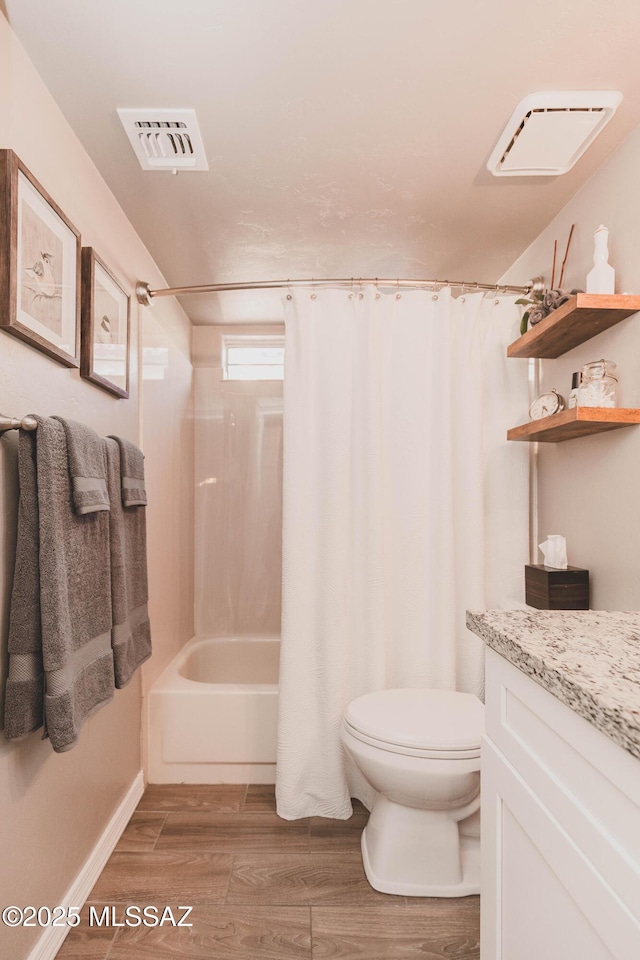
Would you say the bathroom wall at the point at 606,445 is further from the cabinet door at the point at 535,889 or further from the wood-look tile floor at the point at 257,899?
the wood-look tile floor at the point at 257,899

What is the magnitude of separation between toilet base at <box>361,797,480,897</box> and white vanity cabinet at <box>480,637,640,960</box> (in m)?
0.69

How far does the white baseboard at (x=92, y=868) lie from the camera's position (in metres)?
1.44

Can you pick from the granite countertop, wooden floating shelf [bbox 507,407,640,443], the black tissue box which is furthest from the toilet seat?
wooden floating shelf [bbox 507,407,640,443]

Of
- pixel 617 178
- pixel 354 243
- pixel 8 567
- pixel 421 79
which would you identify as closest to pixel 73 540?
pixel 8 567

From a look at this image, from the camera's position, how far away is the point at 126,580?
1.82 m

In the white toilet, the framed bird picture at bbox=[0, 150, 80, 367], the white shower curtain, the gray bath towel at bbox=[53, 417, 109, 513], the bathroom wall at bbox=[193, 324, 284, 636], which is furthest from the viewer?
the bathroom wall at bbox=[193, 324, 284, 636]

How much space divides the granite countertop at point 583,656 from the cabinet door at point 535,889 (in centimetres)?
20

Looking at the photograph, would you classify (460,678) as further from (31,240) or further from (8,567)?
(31,240)

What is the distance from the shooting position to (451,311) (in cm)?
227

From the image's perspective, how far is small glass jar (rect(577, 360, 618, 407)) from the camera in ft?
5.49

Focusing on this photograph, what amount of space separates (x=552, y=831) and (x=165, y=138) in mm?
1874

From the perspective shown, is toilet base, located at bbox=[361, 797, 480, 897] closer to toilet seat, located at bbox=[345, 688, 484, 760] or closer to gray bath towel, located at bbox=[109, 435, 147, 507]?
toilet seat, located at bbox=[345, 688, 484, 760]

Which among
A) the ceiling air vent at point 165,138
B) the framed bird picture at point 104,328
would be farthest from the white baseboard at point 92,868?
the ceiling air vent at point 165,138

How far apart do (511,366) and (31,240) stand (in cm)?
172
